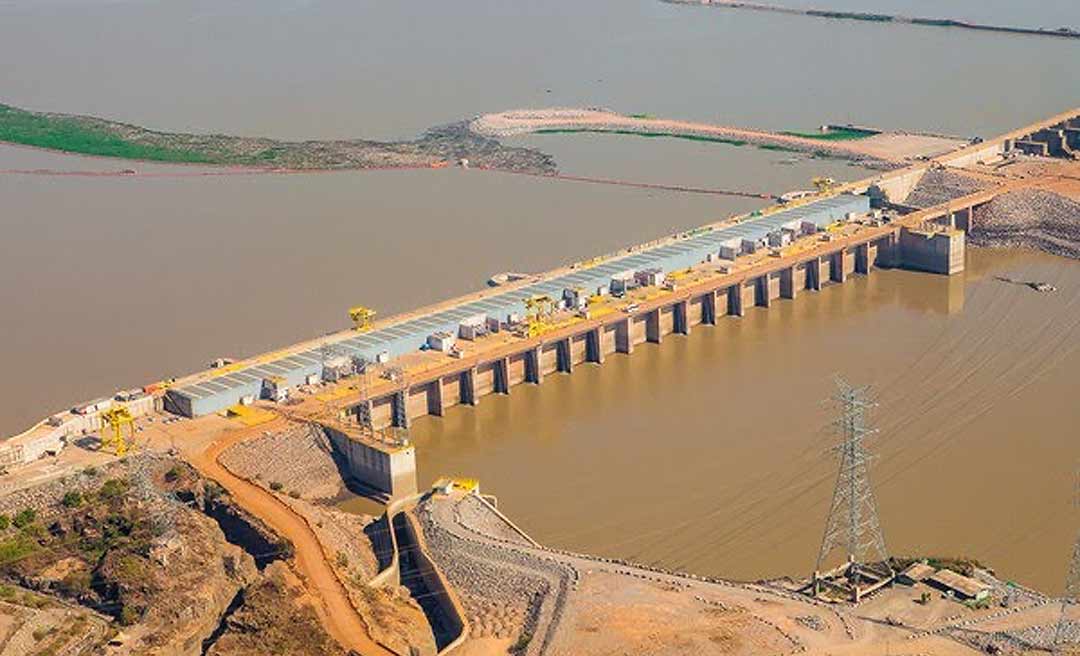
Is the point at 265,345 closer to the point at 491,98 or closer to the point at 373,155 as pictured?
the point at 373,155

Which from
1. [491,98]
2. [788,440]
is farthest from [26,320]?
[491,98]

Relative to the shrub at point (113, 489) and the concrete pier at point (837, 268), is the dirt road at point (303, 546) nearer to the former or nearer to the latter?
the shrub at point (113, 489)

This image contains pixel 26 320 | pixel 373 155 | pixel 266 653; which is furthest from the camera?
pixel 373 155

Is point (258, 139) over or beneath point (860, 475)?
over

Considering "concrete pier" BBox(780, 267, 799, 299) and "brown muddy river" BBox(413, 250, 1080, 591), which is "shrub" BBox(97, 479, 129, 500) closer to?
"brown muddy river" BBox(413, 250, 1080, 591)

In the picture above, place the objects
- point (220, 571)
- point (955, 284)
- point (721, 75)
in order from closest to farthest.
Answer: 1. point (220, 571)
2. point (955, 284)
3. point (721, 75)

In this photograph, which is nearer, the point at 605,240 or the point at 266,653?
the point at 266,653
